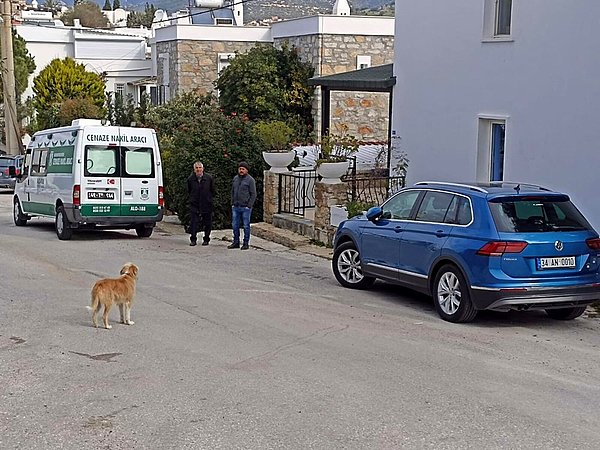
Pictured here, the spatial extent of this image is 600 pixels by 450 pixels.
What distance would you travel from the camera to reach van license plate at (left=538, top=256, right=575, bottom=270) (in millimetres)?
9523

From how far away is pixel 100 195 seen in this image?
1822 cm

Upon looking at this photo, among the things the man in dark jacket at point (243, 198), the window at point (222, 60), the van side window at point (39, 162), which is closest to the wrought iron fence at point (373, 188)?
the man in dark jacket at point (243, 198)

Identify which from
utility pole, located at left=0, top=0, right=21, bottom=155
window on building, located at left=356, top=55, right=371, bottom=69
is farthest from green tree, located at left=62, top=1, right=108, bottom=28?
window on building, located at left=356, top=55, right=371, bottom=69

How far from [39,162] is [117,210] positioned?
3198mm

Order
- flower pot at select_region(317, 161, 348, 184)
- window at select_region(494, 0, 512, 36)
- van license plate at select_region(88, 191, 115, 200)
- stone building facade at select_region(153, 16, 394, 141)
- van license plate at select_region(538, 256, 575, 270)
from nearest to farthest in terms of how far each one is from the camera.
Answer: van license plate at select_region(538, 256, 575, 270)
window at select_region(494, 0, 512, 36)
flower pot at select_region(317, 161, 348, 184)
van license plate at select_region(88, 191, 115, 200)
stone building facade at select_region(153, 16, 394, 141)

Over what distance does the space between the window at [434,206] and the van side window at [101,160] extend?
9142mm

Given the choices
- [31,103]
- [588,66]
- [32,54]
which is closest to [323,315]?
[588,66]

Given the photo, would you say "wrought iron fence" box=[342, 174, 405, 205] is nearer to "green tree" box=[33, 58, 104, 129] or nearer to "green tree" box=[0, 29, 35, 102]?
"green tree" box=[33, 58, 104, 129]

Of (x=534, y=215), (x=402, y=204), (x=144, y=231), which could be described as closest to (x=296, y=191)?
(x=144, y=231)

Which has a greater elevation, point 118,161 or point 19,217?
point 118,161

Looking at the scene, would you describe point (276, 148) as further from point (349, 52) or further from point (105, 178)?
point (349, 52)

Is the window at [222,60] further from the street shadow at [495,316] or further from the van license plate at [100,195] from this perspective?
the street shadow at [495,316]

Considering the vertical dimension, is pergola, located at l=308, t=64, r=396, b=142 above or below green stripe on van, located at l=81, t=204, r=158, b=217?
above

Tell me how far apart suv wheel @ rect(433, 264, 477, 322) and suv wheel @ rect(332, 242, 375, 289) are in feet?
6.58
